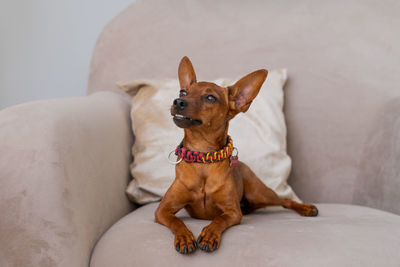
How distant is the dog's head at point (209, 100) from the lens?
1.16m

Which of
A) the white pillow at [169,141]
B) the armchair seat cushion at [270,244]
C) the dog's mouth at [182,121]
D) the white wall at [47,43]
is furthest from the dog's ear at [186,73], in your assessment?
the white wall at [47,43]

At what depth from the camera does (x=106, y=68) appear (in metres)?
2.07

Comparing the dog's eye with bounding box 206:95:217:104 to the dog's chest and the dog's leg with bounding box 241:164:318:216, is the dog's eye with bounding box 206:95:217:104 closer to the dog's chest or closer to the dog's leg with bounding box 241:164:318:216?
the dog's chest

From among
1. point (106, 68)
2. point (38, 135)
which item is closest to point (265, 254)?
point (38, 135)

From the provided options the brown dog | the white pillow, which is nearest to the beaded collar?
the brown dog

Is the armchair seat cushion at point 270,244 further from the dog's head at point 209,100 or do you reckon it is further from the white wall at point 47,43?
the white wall at point 47,43

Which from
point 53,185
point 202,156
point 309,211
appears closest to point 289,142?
point 309,211

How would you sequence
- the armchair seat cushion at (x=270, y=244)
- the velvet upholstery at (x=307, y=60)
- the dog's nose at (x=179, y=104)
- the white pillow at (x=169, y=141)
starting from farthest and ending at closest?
the velvet upholstery at (x=307, y=60), the white pillow at (x=169, y=141), the dog's nose at (x=179, y=104), the armchair seat cushion at (x=270, y=244)

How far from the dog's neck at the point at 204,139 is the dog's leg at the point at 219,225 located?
17cm

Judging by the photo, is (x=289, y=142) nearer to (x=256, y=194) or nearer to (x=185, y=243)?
(x=256, y=194)

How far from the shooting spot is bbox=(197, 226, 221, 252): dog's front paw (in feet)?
3.30

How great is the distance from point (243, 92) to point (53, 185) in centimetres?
66

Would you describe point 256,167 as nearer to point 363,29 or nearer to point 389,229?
point 389,229

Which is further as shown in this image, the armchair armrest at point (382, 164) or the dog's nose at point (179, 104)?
the armchair armrest at point (382, 164)
